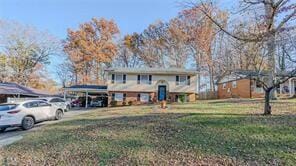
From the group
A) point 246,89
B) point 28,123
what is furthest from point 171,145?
point 246,89

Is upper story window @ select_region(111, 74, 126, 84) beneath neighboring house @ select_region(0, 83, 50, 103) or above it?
above

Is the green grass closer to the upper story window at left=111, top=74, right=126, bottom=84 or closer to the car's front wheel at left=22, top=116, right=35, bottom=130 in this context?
the car's front wheel at left=22, top=116, right=35, bottom=130

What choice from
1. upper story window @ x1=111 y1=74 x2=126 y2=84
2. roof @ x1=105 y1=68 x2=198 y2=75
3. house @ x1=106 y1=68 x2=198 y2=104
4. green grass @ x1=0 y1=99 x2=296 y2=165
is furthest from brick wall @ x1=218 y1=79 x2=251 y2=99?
green grass @ x1=0 y1=99 x2=296 y2=165

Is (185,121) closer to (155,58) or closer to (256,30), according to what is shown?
(256,30)

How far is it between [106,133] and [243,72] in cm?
968

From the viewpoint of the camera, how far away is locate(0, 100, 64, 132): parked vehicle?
1680 centimetres

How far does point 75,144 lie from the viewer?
1063 centimetres

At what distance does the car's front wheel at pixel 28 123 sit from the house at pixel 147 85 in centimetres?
2325

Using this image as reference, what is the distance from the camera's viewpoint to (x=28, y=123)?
1764 centimetres

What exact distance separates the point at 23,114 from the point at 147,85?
81.8 ft

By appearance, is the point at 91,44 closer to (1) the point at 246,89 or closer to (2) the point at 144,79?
(2) the point at 144,79

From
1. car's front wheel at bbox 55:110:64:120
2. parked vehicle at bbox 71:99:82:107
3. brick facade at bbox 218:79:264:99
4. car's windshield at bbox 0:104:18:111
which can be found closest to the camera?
car's windshield at bbox 0:104:18:111

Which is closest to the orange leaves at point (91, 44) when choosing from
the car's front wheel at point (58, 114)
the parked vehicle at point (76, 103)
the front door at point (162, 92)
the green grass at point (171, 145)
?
the parked vehicle at point (76, 103)

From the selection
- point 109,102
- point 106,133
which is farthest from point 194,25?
point 106,133
